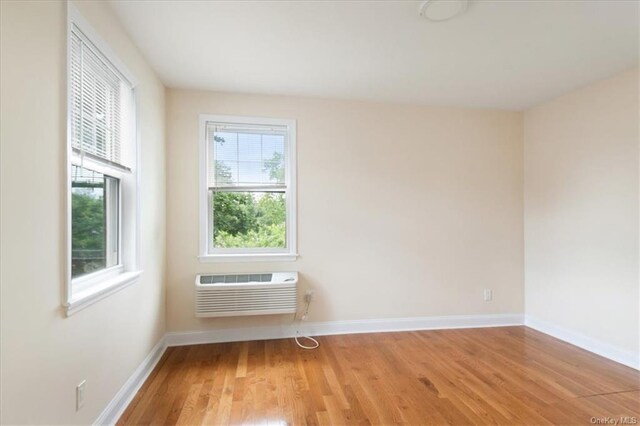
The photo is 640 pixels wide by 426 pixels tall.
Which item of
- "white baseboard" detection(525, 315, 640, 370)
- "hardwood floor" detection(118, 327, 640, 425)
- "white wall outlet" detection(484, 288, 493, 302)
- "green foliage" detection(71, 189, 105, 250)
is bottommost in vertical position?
"hardwood floor" detection(118, 327, 640, 425)

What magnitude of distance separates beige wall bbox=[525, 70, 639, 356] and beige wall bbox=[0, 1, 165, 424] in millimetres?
3973

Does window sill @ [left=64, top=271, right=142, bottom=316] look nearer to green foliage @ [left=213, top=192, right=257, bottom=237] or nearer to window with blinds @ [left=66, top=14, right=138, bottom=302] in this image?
window with blinds @ [left=66, top=14, right=138, bottom=302]

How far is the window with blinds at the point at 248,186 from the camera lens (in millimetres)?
3020

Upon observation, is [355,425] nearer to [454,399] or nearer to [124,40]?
[454,399]

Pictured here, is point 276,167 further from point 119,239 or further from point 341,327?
point 341,327

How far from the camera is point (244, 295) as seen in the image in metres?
2.81

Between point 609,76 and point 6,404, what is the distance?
4.47 metres

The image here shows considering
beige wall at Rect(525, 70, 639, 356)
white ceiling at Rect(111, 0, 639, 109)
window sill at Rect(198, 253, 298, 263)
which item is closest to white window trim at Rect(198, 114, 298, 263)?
window sill at Rect(198, 253, 298, 263)

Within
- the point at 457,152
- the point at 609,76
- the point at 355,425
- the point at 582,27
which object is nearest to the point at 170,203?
the point at 355,425

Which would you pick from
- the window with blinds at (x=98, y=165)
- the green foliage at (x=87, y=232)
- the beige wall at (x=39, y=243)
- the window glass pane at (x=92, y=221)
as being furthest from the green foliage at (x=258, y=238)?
the beige wall at (x=39, y=243)

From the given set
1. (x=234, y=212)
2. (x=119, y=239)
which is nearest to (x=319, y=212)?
(x=234, y=212)

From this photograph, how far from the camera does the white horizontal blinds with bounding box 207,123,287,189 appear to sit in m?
3.02

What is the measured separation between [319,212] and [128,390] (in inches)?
83.2

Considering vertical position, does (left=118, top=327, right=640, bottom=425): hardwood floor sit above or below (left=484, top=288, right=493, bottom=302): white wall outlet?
below
